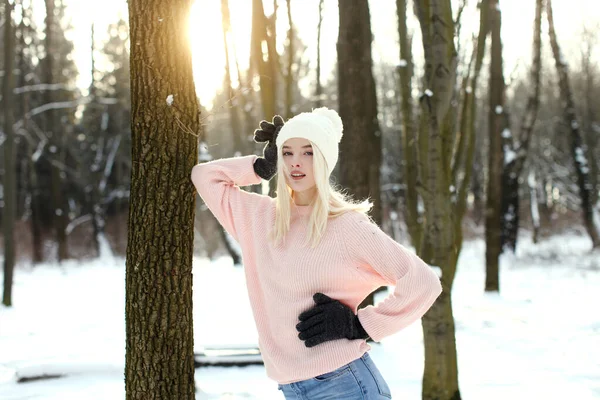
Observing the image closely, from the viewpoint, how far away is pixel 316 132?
2.55 meters

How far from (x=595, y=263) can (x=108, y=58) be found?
23.5 m

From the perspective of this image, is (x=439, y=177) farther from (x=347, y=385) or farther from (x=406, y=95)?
(x=406, y=95)

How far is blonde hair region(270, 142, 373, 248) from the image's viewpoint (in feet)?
8.28

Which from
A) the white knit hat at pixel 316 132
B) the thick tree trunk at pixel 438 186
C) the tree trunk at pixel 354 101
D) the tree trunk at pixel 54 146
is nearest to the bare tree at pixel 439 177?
the thick tree trunk at pixel 438 186

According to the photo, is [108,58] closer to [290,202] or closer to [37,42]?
[37,42]

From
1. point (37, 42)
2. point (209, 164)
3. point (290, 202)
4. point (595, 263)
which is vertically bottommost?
point (595, 263)

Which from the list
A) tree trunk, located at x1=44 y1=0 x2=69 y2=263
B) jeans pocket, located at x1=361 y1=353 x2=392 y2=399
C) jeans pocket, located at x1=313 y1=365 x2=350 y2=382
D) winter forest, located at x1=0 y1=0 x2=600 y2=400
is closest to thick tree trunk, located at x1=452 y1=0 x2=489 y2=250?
winter forest, located at x1=0 y1=0 x2=600 y2=400

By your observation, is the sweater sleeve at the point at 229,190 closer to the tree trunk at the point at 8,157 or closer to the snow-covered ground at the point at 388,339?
the snow-covered ground at the point at 388,339

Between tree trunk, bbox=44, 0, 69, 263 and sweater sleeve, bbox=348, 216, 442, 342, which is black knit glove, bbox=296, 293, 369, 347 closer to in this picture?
sweater sleeve, bbox=348, 216, 442, 342

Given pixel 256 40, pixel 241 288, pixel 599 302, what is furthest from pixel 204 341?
pixel 599 302

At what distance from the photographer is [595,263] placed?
14523 mm

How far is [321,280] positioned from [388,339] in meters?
5.46

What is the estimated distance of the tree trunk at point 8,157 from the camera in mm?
10673

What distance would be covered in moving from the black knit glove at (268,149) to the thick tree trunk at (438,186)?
6.89 feet
